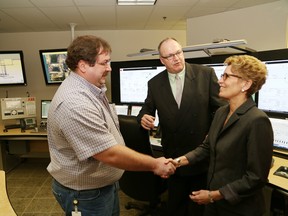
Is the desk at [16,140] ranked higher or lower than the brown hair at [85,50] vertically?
lower

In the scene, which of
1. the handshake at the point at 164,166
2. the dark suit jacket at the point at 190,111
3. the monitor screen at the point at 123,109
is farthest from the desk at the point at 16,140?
the handshake at the point at 164,166

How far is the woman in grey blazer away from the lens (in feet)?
3.95

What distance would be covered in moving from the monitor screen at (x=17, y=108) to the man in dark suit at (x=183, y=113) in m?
2.76

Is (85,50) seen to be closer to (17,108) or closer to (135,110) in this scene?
(135,110)

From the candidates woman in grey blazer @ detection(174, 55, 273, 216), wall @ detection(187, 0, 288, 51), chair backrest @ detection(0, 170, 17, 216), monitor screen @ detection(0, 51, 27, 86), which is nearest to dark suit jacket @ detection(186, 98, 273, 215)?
woman in grey blazer @ detection(174, 55, 273, 216)

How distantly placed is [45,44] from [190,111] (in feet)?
11.5

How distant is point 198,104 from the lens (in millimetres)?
1788

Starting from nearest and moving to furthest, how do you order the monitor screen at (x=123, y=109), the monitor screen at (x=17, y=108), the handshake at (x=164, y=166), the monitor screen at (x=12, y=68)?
the handshake at (x=164, y=166) → the monitor screen at (x=123, y=109) → the monitor screen at (x=17, y=108) → the monitor screen at (x=12, y=68)

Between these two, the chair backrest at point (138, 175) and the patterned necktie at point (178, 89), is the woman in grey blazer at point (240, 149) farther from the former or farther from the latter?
the chair backrest at point (138, 175)

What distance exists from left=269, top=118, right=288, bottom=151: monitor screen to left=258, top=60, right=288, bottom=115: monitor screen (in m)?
0.08

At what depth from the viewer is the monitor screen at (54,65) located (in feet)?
13.1

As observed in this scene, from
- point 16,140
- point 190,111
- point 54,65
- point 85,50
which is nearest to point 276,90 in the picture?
point 190,111

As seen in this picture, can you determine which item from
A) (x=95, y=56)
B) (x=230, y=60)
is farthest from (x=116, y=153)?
(x=230, y=60)

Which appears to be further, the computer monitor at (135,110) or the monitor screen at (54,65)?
the monitor screen at (54,65)
